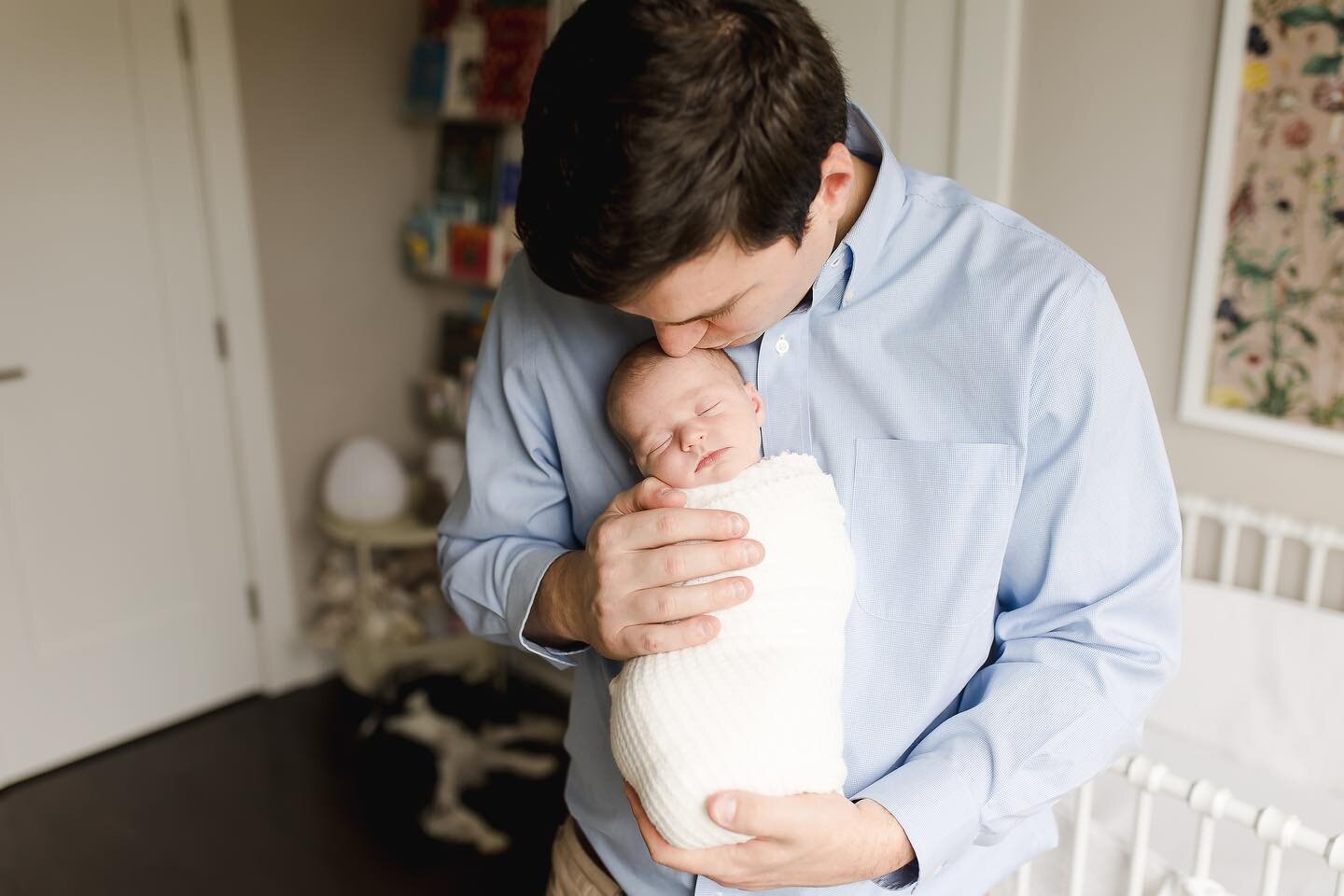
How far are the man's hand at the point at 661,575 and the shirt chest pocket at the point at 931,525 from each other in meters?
0.13

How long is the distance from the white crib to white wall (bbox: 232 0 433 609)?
2383 mm

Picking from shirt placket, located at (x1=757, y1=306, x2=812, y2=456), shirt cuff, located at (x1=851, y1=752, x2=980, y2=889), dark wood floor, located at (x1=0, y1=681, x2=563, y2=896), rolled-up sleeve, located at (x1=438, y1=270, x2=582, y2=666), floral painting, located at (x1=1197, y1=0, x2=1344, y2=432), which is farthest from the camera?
dark wood floor, located at (x1=0, y1=681, x2=563, y2=896)

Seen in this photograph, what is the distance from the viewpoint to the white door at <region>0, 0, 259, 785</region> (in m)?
2.66

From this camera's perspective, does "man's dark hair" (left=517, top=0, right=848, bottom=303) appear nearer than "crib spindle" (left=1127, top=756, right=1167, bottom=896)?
Yes

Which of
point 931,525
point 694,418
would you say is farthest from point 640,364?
point 931,525

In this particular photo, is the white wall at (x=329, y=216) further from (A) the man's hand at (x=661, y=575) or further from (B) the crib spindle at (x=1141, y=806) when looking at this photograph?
(B) the crib spindle at (x=1141, y=806)

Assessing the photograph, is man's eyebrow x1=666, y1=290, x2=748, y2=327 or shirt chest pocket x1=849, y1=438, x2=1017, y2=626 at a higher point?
man's eyebrow x1=666, y1=290, x2=748, y2=327

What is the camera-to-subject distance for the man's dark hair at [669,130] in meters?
0.75

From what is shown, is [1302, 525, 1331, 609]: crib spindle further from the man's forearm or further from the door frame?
the door frame

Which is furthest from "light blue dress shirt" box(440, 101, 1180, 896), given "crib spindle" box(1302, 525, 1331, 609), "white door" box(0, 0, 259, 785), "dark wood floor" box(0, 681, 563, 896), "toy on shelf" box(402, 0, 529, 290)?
"white door" box(0, 0, 259, 785)

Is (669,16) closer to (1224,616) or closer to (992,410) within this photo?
(992,410)

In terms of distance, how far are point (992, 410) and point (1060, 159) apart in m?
1.42

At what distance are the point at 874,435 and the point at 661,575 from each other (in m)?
0.24

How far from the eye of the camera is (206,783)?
9.45ft
